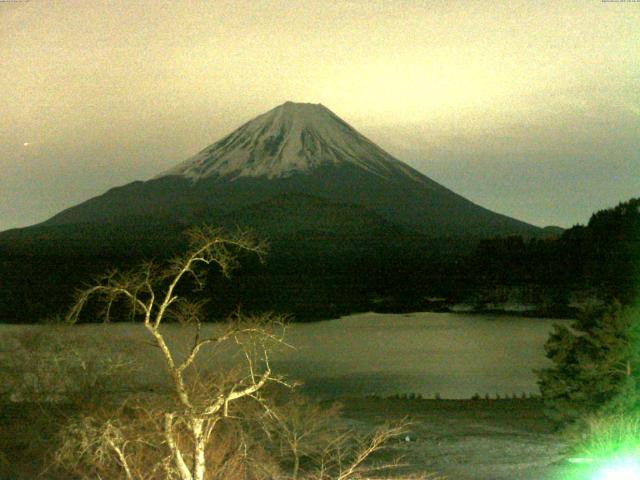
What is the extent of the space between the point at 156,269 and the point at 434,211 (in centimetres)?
9884

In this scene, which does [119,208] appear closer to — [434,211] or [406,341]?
[434,211]

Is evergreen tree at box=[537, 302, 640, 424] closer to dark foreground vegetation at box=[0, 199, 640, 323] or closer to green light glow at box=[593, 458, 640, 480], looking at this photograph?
green light glow at box=[593, 458, 640, 480]

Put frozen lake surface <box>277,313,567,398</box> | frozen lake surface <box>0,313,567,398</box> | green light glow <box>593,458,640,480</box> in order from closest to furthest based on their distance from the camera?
green light glow <box>593,458,640,480</box> → frozen lake surface <box>0,313,567,398</box> → frozen lake surface <box>277,313,567,398</box>

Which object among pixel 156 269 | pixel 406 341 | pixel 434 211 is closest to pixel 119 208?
pixel 434 211

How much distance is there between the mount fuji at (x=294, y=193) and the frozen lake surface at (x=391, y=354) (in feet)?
153

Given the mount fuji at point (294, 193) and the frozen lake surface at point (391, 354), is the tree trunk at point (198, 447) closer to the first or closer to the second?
the frozen lake surface at point (391, 354)

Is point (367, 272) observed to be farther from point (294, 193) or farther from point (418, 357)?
point (418, 357)

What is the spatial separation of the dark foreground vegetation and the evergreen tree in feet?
109

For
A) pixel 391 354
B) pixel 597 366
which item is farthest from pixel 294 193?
pixel 597 366

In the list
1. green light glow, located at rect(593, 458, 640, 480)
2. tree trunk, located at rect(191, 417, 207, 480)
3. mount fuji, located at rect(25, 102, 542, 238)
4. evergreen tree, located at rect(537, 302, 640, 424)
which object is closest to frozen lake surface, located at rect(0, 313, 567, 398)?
evergreen tree, located at rect(537, 302, 640, 424)

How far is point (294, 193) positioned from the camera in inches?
3939

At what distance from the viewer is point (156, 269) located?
5.90m

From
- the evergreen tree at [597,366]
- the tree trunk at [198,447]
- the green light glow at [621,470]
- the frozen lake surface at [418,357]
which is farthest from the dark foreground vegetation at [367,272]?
the tree trunk at [198,447]

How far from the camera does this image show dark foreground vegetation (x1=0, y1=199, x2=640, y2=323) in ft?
178
